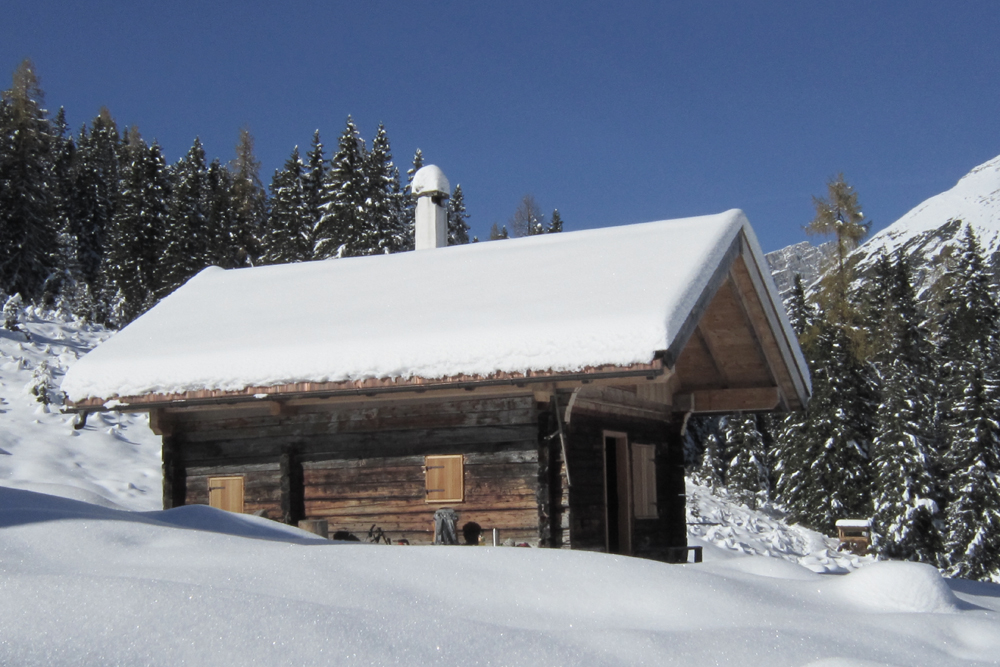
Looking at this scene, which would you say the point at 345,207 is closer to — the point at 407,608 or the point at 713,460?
the point at 713,460

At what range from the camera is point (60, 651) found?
11.1 ft

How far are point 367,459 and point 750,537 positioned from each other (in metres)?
16.6

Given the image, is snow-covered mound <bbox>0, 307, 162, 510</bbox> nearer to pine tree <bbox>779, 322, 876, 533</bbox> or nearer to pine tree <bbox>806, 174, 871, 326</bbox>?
pine tree <bbox>779, 322, 876, 533</bbox>

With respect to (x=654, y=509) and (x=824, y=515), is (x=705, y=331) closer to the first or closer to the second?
(x=654, y=509)

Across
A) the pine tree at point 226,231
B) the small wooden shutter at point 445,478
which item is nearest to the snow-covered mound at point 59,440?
the small wooden shutter at point 445,478

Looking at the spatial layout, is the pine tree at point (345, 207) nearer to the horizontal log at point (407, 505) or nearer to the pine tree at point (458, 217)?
the pine tree at point (458, 217)

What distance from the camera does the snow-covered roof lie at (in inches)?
342

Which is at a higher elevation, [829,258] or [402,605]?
[829,258]

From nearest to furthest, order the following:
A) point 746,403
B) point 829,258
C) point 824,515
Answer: point 746,403
point 824,515
point 829,258

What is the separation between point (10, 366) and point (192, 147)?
47308mm

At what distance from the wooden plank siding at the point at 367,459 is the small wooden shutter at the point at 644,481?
9.40 feet

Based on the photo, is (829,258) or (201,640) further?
(829,258)

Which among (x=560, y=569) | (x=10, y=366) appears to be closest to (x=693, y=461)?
(x=10, y=366)

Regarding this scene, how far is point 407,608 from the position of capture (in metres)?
4.23
